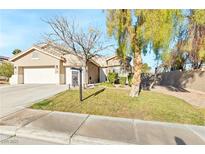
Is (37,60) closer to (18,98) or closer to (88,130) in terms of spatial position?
(18,98)

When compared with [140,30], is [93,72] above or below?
below

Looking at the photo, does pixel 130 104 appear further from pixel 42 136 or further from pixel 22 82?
pixel 22 82

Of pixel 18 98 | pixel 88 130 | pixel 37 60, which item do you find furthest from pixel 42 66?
pixel 88 130

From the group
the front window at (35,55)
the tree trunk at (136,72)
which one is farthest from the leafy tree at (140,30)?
the front window at (35,55)

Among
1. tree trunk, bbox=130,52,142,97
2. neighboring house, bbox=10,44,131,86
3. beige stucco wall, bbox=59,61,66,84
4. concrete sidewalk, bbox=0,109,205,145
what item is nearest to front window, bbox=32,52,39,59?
neighboring house, bbox=10,44,131,86

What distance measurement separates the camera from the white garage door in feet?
68.6

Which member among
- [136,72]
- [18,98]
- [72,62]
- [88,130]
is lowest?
[88,130]

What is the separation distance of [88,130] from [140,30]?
5838 millimetres

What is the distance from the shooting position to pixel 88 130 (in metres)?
5.55

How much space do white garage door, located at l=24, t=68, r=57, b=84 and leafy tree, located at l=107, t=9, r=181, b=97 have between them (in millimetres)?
11948

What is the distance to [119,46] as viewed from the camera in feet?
35.1

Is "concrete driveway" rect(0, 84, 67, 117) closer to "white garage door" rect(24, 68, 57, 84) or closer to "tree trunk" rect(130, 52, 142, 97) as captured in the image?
"tree trunk" rect(130, 52, 142, 97)

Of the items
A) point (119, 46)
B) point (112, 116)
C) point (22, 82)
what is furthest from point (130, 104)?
point (22, 82)

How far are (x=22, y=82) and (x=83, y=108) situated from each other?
15754mm
